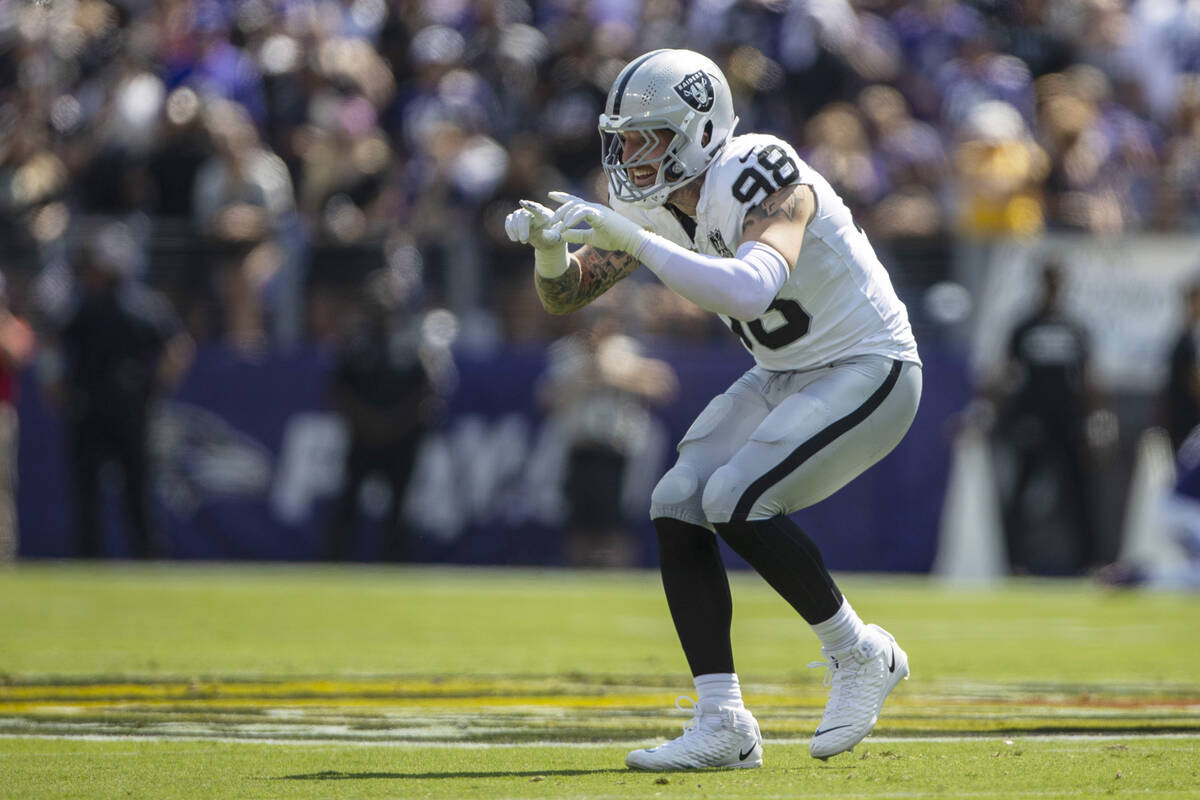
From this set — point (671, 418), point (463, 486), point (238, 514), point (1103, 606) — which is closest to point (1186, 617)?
point (1103, 606)

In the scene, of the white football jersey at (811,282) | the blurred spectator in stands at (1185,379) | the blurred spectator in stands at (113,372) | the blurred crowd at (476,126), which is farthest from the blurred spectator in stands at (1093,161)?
the white football jersey at (811,282)

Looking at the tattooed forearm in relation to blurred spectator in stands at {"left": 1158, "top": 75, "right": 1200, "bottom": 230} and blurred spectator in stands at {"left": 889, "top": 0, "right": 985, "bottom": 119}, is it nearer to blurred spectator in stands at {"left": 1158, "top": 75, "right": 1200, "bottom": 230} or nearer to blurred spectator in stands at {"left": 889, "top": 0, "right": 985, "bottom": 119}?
blurred spectator in stands at {"left": 1158, "top": 75, "right": 1200, "bottom": 230}

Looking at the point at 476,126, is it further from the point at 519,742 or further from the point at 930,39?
the point at 519,742

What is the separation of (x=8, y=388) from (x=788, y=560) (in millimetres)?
9727

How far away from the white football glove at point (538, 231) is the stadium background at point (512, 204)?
8.14m

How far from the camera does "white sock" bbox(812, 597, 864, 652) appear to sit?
4.93m

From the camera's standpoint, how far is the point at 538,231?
193 inches

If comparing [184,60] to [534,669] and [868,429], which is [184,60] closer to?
[534,669]

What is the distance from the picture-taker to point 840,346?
5.03m

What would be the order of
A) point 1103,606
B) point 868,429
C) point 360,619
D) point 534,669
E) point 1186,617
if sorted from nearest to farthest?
point 868,429 < point 534,669 < point 360,619 < point 1186,617 < point 1103,606

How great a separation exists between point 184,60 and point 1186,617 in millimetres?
9186

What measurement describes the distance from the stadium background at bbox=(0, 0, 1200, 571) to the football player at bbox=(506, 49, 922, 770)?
313 inches

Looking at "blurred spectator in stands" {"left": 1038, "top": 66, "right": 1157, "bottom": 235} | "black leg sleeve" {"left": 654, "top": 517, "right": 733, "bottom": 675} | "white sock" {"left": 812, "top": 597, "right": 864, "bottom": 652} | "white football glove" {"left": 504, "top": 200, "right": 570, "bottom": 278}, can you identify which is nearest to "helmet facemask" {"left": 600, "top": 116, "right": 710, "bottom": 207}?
"white football glove" {"left": 504, "top": 200, "right": 570, "bottom": 278}

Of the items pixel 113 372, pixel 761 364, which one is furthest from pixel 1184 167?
pixel 761 364
